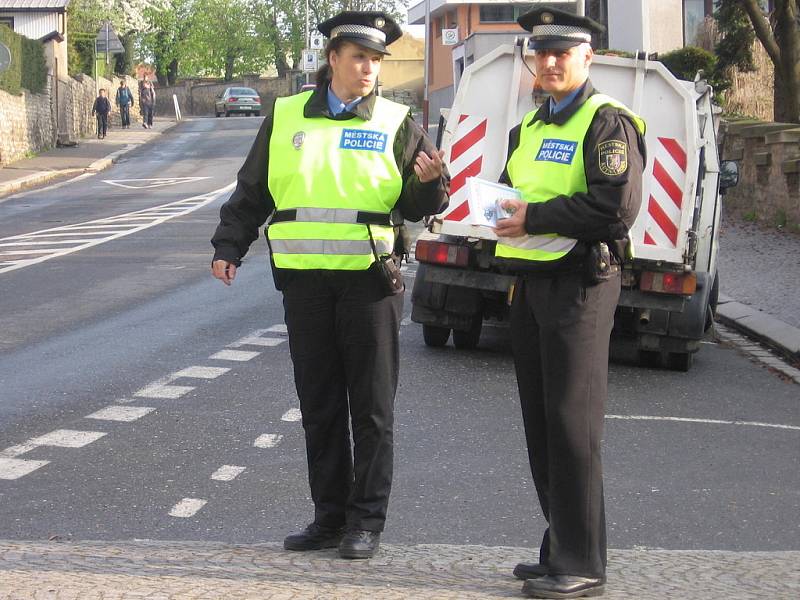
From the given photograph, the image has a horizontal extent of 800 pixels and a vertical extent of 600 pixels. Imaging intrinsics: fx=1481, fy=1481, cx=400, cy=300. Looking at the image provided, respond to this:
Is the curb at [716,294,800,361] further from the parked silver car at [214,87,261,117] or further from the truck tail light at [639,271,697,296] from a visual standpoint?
the parked silver car at [214,87,261,117]

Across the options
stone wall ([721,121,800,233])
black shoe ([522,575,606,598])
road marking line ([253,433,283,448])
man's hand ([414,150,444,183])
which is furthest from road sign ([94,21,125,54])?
black shoe ([522,575,606,598])

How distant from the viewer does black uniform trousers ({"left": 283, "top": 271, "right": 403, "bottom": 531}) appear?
5.24 m

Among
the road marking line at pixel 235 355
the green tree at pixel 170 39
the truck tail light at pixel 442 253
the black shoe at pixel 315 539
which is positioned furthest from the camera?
the green tree at pixel 170 39

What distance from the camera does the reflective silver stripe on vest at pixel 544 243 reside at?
472 cm

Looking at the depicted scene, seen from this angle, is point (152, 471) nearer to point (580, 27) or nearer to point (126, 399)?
point (126, 399)

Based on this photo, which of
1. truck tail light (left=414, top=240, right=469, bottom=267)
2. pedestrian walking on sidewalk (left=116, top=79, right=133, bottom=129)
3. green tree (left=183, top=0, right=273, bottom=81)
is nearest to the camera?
truck tail light (left=414, top=240, right=469, bottom=267)

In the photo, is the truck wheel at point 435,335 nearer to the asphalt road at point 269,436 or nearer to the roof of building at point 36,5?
the asphalt road at point 269,436

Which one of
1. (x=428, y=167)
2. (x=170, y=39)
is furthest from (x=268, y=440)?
(x=170, y=39)

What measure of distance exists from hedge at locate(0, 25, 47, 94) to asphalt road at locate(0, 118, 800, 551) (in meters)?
24.3

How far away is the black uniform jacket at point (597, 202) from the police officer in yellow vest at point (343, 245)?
558 mm

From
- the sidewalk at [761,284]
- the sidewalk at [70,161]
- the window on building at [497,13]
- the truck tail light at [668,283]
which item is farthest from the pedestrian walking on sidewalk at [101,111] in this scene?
the truck tail light at [668,283]

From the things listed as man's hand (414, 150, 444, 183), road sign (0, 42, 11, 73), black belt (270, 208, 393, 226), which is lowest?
black belt (270, 208, 393, 226)

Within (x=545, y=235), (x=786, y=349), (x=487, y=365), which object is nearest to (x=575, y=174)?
(x=545, y=235)

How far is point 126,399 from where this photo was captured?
9.10 metres
